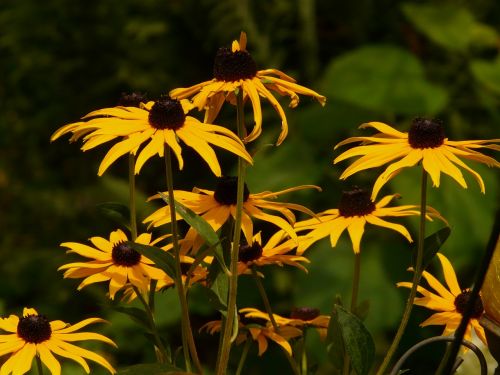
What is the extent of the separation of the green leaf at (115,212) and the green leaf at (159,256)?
0.10 m

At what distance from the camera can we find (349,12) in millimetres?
2293

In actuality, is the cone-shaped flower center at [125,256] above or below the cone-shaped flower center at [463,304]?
above

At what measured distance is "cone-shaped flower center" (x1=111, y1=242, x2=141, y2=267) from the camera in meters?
0.65

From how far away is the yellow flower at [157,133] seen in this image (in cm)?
56

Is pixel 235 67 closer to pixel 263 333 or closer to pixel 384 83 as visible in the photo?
pixel 263 333

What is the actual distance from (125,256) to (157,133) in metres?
0.11

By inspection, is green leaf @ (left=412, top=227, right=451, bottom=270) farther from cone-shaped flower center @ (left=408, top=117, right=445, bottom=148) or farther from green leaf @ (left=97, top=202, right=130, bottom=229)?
green leaf @ (left=97, top=202, right=130, bottom=229)

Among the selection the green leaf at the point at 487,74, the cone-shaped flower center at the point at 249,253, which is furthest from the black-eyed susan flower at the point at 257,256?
the green leaf at the point at 487,74

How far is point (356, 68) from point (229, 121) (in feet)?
1.23

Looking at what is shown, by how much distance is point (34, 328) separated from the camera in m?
0.63

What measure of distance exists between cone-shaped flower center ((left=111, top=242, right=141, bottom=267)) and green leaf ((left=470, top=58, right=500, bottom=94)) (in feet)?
4.57

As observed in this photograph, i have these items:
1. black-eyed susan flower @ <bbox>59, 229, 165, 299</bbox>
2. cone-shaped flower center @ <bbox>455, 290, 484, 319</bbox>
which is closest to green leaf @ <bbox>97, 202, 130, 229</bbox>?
black-eyed susan flower @ <bbox>59, 229, 165, 299</bbox>

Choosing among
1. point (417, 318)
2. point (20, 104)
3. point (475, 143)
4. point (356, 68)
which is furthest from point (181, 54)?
point (475, 143)

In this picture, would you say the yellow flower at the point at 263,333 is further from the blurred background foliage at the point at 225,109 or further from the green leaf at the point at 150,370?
the blurred background foliage at the point at 225,109
